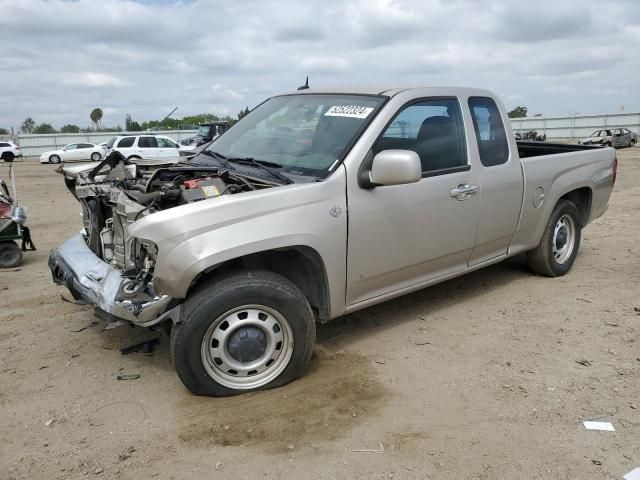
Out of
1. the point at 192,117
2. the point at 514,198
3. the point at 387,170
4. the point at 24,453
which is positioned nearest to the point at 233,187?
the point at 387,170

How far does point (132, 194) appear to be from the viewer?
3.79m

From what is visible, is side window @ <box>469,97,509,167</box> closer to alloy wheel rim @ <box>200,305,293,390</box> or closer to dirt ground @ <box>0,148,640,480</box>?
dirt ground @ <box>0,148,640,480</box>

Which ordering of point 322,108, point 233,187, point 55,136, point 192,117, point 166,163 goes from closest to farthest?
point 233,187 < point 322,108 < point 166,163 < point 55,136 < point 192,117

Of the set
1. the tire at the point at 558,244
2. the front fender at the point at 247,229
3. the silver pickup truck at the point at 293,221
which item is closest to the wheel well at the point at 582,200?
the tire at the point at 558,244

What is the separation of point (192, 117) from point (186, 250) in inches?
2737

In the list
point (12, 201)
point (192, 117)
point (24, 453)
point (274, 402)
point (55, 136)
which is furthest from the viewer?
point (192, 117)

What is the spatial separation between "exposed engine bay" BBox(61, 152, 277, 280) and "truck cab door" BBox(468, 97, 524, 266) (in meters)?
1.93

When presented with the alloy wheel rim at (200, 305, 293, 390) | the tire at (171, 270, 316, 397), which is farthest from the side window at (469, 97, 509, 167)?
the alloy wheel rim at (200, 305, 293, 390)

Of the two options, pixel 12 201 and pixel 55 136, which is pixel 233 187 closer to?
pixel 12 201

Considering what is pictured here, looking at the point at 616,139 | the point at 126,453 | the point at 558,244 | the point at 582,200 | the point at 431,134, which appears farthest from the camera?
the point at 616,139

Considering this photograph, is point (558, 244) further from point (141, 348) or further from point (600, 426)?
point (141, 348)

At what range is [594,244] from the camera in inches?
292

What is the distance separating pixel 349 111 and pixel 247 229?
53.9 inches

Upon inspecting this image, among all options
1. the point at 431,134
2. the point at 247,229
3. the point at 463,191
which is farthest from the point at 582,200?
the point at 247,229
